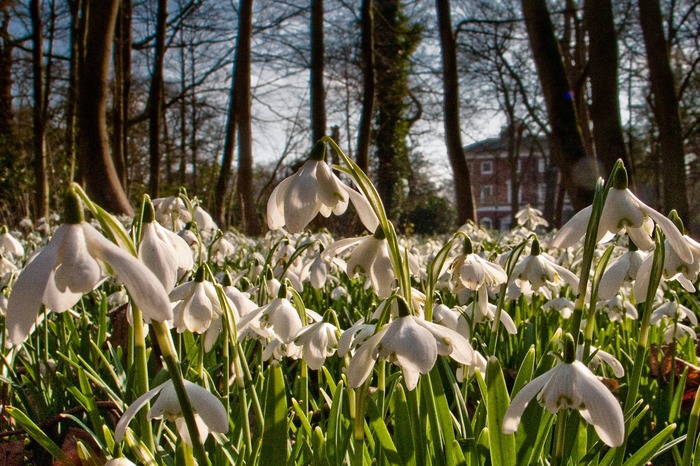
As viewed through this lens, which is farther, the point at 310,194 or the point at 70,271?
the point at 310,194

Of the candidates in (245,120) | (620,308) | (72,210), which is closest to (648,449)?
(72,210)

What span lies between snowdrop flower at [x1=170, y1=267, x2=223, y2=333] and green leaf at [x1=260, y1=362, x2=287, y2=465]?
0.19 metres

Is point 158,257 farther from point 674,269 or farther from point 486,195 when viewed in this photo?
point 486,195

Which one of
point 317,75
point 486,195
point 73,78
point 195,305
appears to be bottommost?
point 195,305

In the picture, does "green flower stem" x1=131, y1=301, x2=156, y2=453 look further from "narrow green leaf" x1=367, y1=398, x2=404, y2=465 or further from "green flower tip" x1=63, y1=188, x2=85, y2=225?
"narrow green leaf" x1=367, y1=398, x2=404, y2=465

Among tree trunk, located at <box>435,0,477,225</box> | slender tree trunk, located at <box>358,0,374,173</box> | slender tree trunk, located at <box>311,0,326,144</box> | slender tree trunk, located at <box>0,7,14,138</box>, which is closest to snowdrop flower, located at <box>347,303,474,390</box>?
slender tree trunk, located at <box>311,0,326,144</box>

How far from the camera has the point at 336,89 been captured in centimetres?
1469

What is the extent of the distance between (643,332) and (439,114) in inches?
608

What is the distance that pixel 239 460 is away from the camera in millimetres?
1001

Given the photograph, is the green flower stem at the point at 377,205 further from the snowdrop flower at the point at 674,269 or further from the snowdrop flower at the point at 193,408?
the snowdrop flower at the point at 674,269

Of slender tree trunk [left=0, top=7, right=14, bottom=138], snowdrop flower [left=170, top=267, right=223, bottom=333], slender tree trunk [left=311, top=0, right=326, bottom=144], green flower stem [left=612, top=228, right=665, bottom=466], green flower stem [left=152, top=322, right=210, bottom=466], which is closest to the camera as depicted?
green flower stem [left=152, top=322, right=210, bottom=466]

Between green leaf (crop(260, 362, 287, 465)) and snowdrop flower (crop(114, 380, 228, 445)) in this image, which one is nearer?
snowdrop flower (crop(114, 380, 228, 445))

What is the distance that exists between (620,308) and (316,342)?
1716 millimetres

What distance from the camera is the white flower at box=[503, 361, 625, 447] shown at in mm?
750
